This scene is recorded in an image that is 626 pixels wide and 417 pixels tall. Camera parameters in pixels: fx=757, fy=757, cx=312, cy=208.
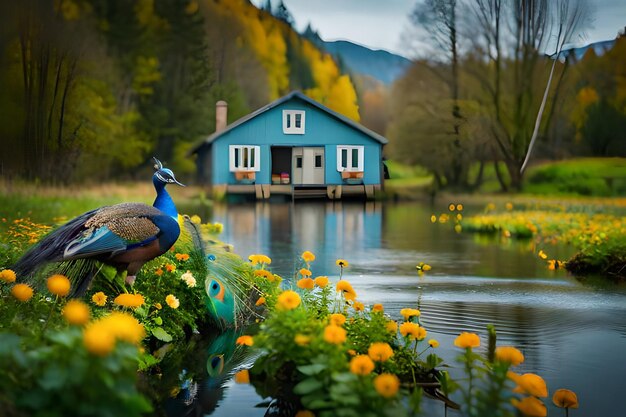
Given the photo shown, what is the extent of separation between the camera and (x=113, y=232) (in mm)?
2738

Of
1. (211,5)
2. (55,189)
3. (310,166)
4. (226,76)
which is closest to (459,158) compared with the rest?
(310,166)

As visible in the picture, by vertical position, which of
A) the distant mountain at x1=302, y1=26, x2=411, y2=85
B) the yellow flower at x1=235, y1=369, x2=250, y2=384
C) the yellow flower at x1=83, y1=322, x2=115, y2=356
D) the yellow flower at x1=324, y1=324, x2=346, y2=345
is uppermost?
the distant mountain at x1=302, y1=26, x2=411, y2=85

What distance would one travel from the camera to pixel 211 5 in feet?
14.9

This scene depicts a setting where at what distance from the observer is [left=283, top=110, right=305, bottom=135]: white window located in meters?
4.03

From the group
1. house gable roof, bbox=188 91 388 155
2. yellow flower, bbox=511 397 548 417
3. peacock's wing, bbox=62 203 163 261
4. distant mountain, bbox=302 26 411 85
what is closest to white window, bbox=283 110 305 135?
house gable roof, bbox=188 91 388 155

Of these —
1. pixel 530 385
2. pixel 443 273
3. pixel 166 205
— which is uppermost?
pixel 166 205

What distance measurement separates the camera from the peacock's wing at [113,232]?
2.72 m

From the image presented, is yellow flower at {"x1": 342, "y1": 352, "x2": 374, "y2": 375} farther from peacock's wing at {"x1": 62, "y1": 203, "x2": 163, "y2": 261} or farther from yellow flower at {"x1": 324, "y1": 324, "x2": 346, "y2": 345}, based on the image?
peacock's wing at {"x1": 62, "y1": 203, "x2": 163, "y2": 261}

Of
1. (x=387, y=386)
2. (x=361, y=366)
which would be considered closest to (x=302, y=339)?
(x=361, y=366)

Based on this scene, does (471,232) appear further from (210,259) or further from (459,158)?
(210,259)

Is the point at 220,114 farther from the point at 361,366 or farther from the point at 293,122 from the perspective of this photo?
the point at 361,366

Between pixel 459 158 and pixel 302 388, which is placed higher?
pixel 459 158

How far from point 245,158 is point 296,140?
29 cm

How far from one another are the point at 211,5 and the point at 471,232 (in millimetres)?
2078
